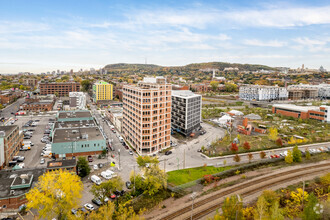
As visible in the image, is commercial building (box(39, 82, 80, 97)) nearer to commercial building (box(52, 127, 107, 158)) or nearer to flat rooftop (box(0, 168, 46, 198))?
commercial building (box(52, 127, 107, 158))

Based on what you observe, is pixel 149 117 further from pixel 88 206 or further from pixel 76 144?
pixel 88 206

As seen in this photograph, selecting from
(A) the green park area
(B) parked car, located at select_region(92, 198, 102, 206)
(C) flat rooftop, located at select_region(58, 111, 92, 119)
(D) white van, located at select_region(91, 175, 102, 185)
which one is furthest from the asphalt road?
(A) the green park area

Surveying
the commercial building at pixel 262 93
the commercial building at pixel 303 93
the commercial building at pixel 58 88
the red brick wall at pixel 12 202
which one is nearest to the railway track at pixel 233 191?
the red brick wall at pixel 12 202

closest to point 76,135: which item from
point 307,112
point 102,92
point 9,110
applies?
point 9,110

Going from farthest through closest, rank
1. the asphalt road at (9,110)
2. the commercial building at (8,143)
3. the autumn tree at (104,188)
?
the asphalt road at (9,110)
the commercial building at (8,143)
the autumn tree at (104,188)

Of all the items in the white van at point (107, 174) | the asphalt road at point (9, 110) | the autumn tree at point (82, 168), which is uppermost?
the asphalt road at point (9, 110)

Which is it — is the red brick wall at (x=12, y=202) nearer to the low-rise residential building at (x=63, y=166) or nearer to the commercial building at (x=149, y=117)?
the low-rise residential building at (x=63, y=166)
